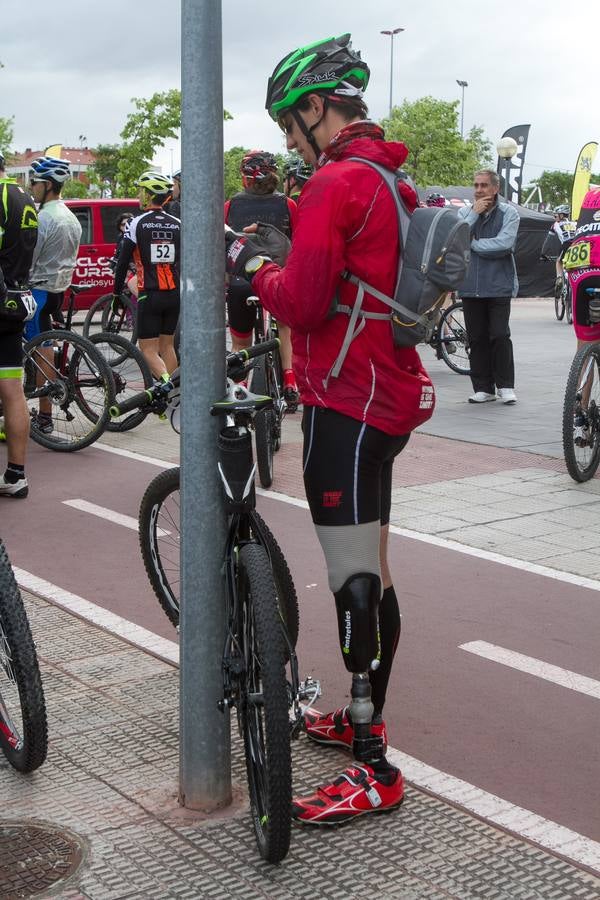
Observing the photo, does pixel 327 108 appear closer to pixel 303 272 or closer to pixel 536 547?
pixel 303 272

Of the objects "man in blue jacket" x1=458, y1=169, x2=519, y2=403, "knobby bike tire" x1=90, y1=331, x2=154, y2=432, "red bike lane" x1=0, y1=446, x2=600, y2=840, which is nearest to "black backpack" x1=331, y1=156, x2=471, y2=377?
"red bike lane" x1=0, y1=446, x2=600, y2=840

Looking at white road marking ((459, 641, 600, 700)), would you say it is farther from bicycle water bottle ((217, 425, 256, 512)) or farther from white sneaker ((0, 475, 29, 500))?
white sneaker ((0, 475, 29, 500))

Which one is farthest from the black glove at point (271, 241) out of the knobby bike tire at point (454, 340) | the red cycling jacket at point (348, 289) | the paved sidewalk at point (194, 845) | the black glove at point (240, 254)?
the knobby bike tire at point (454, 340)

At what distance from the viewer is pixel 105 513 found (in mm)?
7211

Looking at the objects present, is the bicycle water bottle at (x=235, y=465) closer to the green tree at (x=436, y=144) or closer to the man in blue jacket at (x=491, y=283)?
the man in blue jacket at (x=491, y=283)

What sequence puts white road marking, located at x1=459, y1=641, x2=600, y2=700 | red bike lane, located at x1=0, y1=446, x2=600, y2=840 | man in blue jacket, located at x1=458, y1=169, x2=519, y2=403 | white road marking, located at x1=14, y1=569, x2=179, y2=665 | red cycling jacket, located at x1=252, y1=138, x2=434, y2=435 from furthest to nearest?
man in blue jacket, located at x1=458, y1=169, x2=519, y2=403
white road marking, located at x1=14, y1=569, x2=179, y2=665
white road marking, located at x1=459, y1=641, x2=600, y2=700
red bike lane, located at x1=0, y1=446, x2=600, y2=840
red cycling jacket, located at x1=252, y1=138, x2=434, y2=435

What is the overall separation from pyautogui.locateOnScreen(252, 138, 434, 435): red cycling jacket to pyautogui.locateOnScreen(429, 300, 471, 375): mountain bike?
10.6m

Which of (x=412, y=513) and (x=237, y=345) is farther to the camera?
(x=237, y=345)

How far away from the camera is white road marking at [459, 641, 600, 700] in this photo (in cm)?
450

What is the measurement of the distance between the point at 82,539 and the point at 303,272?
12.3 feet

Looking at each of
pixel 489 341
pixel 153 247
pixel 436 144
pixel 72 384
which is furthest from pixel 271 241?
pixel 436 144

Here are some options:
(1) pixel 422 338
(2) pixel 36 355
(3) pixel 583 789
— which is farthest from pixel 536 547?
(2) pixel 36 355

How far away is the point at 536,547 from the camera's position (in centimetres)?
640

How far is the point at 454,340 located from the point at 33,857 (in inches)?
449
